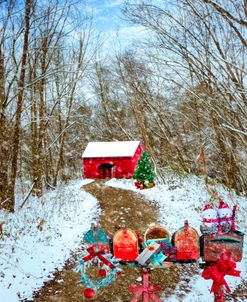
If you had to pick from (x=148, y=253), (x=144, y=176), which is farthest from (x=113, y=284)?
(x=144, y=176)

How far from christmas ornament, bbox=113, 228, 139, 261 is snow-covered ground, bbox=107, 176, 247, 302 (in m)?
2.32

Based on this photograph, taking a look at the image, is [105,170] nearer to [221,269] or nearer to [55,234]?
[55,234]

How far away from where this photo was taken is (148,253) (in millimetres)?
3461

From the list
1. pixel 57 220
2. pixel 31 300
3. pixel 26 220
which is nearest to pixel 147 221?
pixel 57 220

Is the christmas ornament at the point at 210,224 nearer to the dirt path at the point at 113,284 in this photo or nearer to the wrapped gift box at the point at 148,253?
the wrapped gift box at the point at 148,253

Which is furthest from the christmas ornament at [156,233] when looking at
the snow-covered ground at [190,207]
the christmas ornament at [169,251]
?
the snow-covered ground at [190,207]

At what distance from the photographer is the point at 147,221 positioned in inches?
407

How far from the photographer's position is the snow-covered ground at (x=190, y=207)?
5.73 metres

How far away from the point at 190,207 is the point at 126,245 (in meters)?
8.24

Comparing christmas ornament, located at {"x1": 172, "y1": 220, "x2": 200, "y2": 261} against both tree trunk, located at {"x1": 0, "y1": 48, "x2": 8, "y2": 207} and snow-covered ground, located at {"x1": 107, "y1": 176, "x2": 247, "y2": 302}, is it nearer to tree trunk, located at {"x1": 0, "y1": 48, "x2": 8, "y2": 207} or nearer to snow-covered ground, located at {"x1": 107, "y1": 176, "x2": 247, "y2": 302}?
snow-covered ground, located at {"x1": 107, "y1": 176, "x2": 247, "y2": 302}

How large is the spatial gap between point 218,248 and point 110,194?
12020mm

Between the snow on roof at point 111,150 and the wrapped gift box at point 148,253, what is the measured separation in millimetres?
18971

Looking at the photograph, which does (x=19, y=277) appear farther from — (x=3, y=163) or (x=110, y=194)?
(x=110, y=194)

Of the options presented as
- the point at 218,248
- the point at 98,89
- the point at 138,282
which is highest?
the point at 98,89
